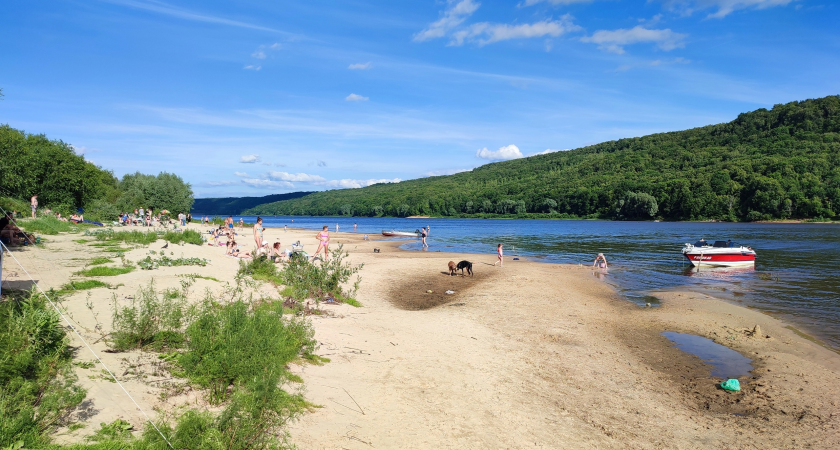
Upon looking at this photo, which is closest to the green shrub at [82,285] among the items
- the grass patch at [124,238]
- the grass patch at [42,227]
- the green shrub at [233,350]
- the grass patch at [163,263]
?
the grass patch at [163,263]

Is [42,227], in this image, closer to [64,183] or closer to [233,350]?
[233,350]

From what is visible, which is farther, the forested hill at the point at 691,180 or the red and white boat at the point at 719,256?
the forested hill at the point at 691,180

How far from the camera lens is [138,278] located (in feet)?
36.3

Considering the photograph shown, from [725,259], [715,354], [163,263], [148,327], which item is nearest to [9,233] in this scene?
[163,263]

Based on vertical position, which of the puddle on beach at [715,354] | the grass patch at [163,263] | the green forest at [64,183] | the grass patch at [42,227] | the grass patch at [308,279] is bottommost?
the puddle on beach at [715,354]

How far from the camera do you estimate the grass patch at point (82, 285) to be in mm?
8819

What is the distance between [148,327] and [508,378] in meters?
5.93

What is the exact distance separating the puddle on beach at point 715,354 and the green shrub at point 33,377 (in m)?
10.7

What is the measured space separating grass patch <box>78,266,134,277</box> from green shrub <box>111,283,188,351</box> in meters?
4.77

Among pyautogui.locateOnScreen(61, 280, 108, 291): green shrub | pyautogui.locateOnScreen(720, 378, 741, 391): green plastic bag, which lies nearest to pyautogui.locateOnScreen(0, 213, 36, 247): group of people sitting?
pyautogui.locateOnScreen(61, 280, 108, 291): green shrub

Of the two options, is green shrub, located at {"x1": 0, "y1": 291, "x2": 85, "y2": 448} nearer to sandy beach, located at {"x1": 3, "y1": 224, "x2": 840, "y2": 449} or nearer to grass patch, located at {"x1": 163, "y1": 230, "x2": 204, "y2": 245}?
sandy beach, located at {"x1": 3, "y1": 224, "x2": 840, "y2": 449}

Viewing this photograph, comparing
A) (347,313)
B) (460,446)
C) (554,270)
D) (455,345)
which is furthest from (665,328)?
(554,270)

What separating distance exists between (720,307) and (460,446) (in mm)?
14380

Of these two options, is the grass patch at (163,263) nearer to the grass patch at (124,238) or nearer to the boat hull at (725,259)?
the grass patch at (124,238)
